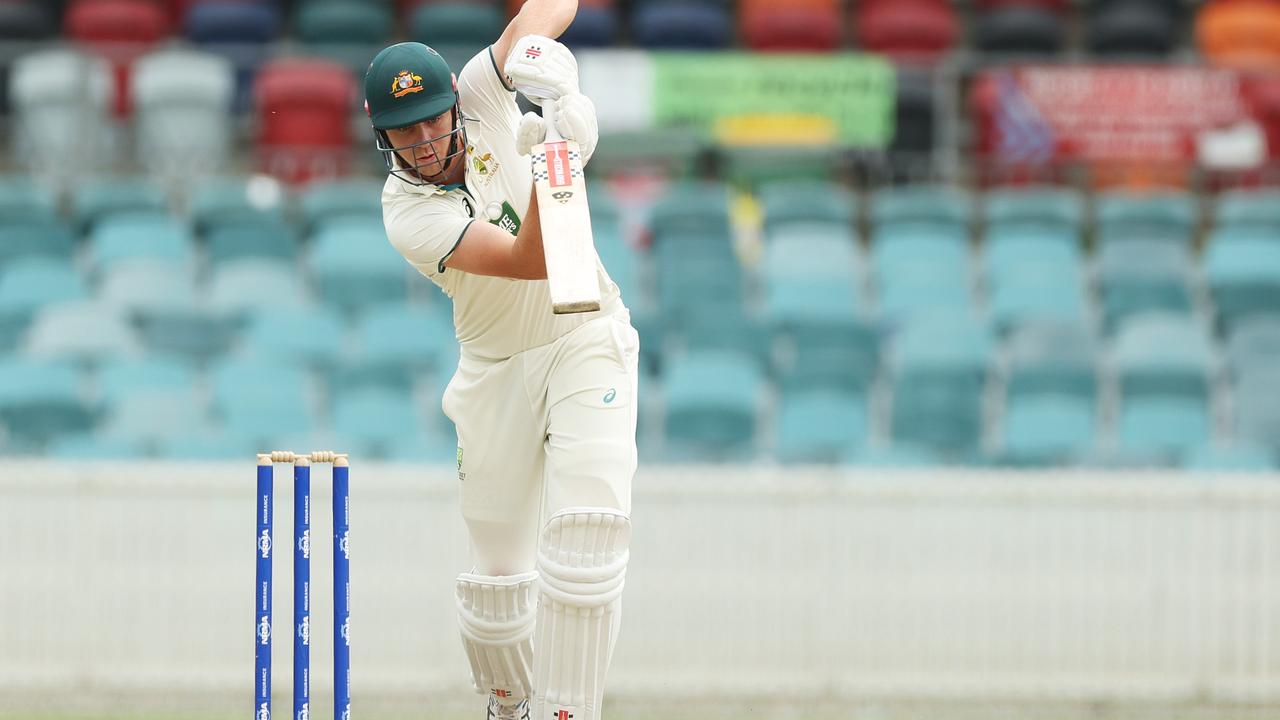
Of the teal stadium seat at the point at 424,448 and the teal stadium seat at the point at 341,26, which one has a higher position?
the teal stadium seat at the point at 341,26

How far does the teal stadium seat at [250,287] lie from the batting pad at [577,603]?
20.8 ft

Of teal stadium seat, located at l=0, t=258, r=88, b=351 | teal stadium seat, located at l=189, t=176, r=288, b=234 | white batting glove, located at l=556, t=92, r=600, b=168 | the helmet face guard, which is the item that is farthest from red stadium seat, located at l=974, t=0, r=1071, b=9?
white batting glove, located at l=556, t=92, r=600, b=168

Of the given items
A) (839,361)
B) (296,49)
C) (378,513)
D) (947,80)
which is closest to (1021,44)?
(947,80)

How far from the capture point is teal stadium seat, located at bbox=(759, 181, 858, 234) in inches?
441

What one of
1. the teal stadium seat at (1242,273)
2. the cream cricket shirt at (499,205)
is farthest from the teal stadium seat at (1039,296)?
the cream cricket shirt at (499,205)

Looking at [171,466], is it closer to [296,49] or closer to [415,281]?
[415,281]

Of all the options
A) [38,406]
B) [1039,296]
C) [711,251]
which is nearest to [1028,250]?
[1039,296]

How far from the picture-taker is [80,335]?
32.8 ft

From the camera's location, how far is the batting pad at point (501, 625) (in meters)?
5.08

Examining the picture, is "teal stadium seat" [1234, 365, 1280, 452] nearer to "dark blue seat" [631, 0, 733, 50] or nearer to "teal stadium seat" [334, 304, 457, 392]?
"teal stadium seat" [334, 304, 457, 392]

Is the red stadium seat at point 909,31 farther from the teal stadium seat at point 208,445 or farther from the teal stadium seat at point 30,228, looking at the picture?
the teal stadium seat at point 208,445

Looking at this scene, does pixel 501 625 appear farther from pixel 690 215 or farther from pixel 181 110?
pixel 181 110

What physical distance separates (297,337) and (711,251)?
259 cm

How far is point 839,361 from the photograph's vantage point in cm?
977
